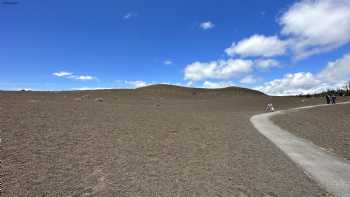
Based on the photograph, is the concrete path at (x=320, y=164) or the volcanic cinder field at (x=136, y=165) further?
the concrete path at (x=320, y=164)

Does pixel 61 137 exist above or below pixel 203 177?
above

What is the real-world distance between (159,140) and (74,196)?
5702mm

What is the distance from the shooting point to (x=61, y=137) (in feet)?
29.9

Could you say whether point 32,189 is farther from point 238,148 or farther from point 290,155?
point 290,155

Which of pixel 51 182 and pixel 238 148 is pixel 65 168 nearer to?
pixel 51 182

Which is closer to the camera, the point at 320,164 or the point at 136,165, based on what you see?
the point at 136,165

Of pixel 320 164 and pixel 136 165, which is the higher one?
pixel 136 165

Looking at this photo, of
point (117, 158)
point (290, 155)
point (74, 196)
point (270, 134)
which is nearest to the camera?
point (74, 196)

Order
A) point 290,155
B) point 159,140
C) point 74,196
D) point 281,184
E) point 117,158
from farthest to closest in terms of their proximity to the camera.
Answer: point 159,140 → point 290,155 → point 117,158 → point 281,184 → point 74,196

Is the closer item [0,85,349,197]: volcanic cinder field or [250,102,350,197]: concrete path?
[0,85,349,197]: volcanic cinder field

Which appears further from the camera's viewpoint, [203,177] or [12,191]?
[203,177]

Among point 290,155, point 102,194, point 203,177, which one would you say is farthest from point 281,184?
point 102,194

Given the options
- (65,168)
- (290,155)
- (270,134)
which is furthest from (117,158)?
(270,134)

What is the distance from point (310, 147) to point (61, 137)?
11.1 m
